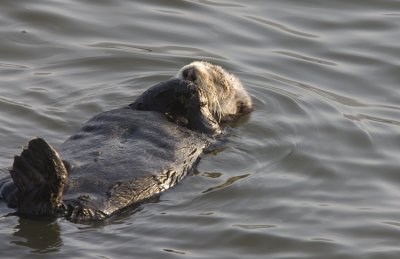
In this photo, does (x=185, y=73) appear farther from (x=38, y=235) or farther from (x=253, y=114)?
(x=38, y=235)

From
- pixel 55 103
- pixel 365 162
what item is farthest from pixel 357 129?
pixel 55 103

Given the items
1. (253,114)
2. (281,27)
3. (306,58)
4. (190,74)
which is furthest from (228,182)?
(281,27)

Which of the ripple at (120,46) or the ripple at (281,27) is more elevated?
the ripple at (281,27)

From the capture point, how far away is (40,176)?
648 centimetres

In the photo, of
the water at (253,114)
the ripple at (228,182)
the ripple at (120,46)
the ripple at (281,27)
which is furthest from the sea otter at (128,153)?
the ripple at (281,27)

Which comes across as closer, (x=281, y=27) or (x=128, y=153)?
(x=128, y=153)

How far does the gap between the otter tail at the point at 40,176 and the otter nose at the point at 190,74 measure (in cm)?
230

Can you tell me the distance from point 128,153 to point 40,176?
905 millimetres

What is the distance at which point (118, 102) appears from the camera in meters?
9.21

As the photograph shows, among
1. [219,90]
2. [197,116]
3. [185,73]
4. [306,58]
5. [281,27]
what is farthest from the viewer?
[281,27]

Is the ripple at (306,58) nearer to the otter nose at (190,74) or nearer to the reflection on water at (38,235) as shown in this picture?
the otter nose at (190,74)

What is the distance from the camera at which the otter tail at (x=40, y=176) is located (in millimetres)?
6438

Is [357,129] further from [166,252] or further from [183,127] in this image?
[166,252]

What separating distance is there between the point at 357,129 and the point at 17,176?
133 inches
